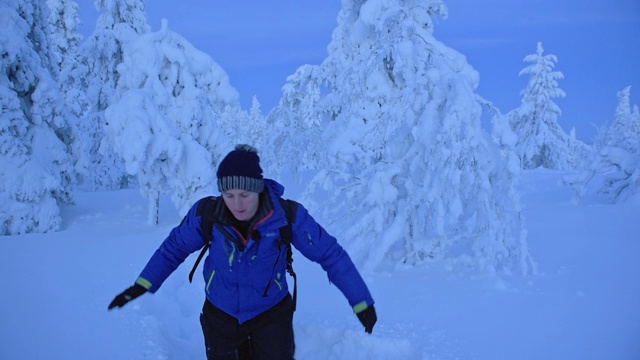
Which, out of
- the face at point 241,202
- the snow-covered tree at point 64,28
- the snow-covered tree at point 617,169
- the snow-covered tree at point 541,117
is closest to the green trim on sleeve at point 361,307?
the face at point 241,202

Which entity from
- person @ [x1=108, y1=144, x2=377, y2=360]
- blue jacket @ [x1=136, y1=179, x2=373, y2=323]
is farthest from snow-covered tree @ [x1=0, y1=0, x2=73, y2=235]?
blue jacket @ [x1=136, y1=179, x2=373, y2=323]

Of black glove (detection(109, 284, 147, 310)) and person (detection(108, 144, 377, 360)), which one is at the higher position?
person (detection(108, 144, 377, 360))

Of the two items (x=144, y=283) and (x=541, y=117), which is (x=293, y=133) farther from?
(x=541, y=117)

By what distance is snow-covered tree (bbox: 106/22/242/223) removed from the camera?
11.6 m

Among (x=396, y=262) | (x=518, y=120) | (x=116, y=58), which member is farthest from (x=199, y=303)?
(x=518, y=120)

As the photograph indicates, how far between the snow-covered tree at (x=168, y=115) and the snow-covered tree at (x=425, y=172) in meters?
5.76

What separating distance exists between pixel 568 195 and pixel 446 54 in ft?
36.6

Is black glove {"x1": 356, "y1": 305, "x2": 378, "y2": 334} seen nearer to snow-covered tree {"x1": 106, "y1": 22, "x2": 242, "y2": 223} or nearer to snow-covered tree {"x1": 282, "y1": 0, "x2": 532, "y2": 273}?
snow-covered tree {"x1": 282, "y1": 0, "x2": 532, "y2": 273}

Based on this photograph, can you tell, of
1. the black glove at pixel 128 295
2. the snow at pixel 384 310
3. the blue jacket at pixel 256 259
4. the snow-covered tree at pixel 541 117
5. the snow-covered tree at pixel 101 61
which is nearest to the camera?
the blue jacket at pixel 256 259

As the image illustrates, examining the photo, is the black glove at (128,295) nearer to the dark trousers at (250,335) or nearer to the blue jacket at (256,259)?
the blue jacket at (256,259)

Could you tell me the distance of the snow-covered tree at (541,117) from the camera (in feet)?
98.4

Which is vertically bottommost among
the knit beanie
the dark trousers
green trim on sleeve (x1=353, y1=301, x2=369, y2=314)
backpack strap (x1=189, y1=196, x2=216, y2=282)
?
the dark trousers

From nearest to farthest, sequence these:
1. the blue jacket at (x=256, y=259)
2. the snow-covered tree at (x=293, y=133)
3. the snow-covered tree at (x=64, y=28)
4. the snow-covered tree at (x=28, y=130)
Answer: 1. the blue jacket at (x=256, y=259)
2. the snow-covered tree at (x=28, y=130)
3. the snow-covered tree at (x=293, y=133)
4. the snow-covered tree at (x=64, y=28)

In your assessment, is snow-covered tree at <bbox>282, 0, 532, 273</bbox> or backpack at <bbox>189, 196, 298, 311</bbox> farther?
snow-covered tree at <bbox>282, 0, 532, 273</bbox>
